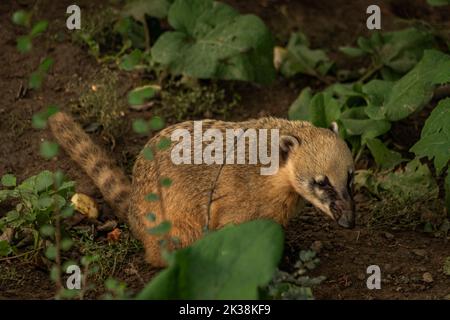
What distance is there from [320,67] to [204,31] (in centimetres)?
140

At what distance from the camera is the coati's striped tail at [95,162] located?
7.53 meters

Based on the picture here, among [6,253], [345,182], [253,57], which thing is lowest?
[6,253]

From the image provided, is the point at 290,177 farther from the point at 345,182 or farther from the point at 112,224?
the point at 112,224

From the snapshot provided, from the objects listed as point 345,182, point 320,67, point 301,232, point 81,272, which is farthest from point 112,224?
point 320,67

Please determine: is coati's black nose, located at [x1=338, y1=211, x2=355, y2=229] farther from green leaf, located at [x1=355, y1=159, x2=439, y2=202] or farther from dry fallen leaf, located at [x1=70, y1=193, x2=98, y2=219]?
dry fallen leaf, located at [x1=70, y1=193, x2=98, y2=219]

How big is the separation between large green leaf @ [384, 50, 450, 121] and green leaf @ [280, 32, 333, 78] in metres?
1.61

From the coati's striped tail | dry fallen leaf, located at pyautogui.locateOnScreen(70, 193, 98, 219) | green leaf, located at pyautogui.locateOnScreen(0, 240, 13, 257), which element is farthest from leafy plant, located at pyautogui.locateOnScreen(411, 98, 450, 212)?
green leaf, located at pyautogui.locateOnScreen(0, 240, 13, 257)

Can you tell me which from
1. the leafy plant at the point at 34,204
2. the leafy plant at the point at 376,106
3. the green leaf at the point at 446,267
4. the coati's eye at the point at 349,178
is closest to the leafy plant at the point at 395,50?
the leafy plant at the point at 376,106

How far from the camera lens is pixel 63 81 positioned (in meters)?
9.02

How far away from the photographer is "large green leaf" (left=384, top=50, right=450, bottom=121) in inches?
310

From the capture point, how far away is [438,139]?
700 centimetres

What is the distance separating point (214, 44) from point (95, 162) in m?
2.04

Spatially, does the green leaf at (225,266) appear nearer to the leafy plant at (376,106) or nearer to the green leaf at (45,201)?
the green leaf at (45,201)

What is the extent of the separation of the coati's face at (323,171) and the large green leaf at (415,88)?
1.31 metres
